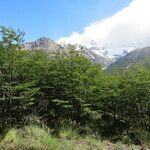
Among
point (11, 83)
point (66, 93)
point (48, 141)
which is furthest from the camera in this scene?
point (66, 93)

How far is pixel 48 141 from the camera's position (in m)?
17.3

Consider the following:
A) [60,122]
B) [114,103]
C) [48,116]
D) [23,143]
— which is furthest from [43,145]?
[114,103]

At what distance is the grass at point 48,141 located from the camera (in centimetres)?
1694

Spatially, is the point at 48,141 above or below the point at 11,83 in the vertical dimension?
below

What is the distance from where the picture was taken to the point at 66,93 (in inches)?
870

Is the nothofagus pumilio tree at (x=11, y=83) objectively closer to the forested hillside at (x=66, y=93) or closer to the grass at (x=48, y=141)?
the forested hillside at (x=66, y=93)

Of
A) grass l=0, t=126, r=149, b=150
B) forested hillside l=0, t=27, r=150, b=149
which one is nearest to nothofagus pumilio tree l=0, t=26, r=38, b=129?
forested hillside l=0, t=27, r=150, b=149

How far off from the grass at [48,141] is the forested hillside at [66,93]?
30.9 inches

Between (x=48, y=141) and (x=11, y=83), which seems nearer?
(x=48, y=141)

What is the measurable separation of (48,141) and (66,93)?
5.22 metres

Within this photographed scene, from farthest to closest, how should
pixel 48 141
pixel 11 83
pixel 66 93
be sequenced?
pixel 66 93 < pixel 11 83 < pixel 48 141

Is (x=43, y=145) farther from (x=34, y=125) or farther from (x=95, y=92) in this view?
(x=95, y=92)

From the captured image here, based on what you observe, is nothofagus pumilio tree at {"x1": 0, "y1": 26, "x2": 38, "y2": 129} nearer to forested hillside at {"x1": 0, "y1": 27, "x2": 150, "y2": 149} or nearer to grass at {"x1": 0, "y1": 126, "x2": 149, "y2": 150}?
forested hillside at {"x1": 0, "y1": 27, "x2": 150, "y2": 149}

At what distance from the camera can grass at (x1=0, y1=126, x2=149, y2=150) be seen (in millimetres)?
16938
